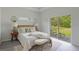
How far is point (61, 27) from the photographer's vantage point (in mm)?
1537

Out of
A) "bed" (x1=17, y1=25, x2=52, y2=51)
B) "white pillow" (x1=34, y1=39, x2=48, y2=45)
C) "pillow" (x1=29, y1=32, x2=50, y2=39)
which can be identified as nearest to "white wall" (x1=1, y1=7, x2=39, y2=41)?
"bed" (x1=17, y1=25, x2=52, y2=51)

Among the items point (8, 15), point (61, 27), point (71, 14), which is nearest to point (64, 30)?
point (61, 27)

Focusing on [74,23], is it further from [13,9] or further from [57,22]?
[13,9]

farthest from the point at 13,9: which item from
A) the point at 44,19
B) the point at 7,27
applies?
the point at 44,19

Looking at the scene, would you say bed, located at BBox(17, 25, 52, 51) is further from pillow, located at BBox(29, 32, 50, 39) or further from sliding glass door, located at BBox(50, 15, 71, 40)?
sliding glass door, located at BBox(50, 15, 71, 40)

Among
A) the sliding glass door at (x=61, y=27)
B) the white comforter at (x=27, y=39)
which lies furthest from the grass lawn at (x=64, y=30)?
the white comforter at (x=27, y=39)

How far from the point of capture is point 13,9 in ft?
4.82

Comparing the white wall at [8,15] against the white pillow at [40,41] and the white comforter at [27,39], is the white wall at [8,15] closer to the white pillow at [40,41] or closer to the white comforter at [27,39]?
the white comforter at [27,39]

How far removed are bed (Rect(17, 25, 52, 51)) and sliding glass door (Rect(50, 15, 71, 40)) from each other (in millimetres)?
145

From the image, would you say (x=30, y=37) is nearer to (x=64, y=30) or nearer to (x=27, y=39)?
(x=27, y=39)

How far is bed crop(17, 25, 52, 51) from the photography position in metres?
1.51

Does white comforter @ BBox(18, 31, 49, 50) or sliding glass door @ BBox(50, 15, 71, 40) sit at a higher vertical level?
sliding glass door @ BBox(50, 15, 71, 40)

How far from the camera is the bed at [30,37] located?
1.51m
